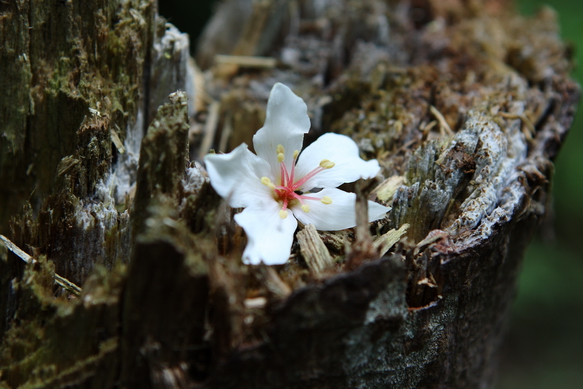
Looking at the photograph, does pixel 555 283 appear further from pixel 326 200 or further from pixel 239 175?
pixel 239 175

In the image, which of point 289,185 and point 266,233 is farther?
point 289,185

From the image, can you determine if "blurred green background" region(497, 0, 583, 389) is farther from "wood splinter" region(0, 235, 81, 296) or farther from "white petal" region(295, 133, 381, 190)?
"wood splinter" region(0, 235, 81, 296)

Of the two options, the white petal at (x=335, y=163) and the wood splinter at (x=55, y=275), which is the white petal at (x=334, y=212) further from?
the wood splinter at (x=55, y=275)

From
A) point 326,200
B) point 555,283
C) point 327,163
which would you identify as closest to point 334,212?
point 326,200

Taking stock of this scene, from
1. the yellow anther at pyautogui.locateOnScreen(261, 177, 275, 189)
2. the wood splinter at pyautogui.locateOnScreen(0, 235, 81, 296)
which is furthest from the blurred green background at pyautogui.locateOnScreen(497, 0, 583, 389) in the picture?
the wood splinter at pyautogui.locateOnScreen(0, 235, 81, 296)

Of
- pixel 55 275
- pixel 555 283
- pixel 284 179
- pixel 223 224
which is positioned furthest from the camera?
pixel 555 283

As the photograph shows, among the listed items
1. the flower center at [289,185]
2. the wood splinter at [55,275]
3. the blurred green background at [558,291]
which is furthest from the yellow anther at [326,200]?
the blurred green background at [558,291]
